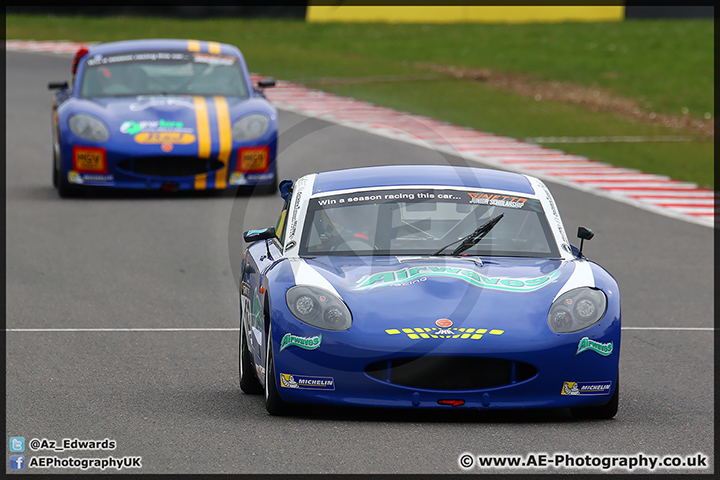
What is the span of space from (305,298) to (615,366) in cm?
144

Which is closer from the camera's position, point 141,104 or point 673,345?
point 673,345

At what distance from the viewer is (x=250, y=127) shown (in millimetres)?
13938

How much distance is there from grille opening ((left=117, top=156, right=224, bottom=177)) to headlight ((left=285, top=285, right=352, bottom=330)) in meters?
8.00

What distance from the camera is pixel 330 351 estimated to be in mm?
5789

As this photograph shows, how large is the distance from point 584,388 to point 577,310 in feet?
1.18

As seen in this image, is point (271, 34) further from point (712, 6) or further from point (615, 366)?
point (615, 366)

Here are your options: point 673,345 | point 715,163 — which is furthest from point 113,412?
point 715,163

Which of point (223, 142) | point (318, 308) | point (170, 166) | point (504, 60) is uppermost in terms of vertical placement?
point (318, 308)

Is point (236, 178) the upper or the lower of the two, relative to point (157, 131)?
lower

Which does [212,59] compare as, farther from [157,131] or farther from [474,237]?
[474,237]

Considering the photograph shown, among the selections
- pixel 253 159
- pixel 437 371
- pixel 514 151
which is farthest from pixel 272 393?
pixel 514 151

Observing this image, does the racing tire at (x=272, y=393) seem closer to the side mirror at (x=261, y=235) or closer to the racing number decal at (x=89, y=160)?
the side mirror at (x=261, y=235)

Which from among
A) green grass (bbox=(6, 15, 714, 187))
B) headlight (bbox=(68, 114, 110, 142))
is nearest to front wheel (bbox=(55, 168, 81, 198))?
headlight (bbox=(68, 114, 110, 142))

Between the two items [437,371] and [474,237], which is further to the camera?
A: [474,237]
